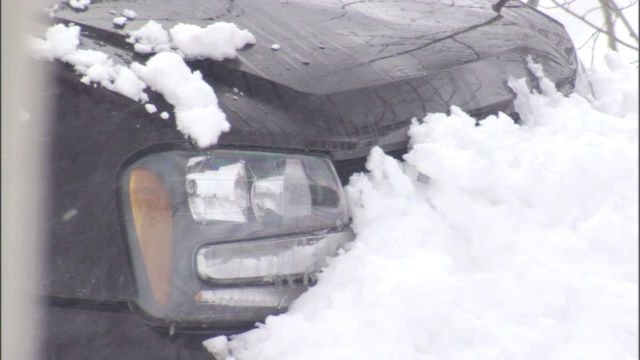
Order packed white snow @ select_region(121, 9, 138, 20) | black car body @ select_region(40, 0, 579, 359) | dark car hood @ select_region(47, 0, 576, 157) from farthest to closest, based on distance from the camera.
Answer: packed white snow @ select_region(121, 9, 138, 20), dark car hood @ select_region(47, 0, 576, 157), black car body @ select_region(40, 0, 579, 359)

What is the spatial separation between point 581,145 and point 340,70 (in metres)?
0.57

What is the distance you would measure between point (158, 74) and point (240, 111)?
178mm

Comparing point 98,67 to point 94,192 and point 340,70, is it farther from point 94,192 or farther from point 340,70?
point 340,70

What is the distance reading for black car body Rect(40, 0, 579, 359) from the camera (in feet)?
5.04

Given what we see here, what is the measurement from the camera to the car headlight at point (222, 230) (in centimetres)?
158

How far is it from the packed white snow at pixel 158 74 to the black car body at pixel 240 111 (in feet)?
0.08

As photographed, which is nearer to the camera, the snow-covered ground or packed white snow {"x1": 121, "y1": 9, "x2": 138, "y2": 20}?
the snow-covered ground

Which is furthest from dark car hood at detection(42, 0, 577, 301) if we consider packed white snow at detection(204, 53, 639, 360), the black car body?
packed white snow at detection(204, 53, 639, 360)

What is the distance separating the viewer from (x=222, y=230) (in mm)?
1621

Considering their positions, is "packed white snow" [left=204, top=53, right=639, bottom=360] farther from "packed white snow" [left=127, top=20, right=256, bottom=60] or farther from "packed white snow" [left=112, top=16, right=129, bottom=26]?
"packed white snow" [left=112, top=16, right=129, bottom=26]

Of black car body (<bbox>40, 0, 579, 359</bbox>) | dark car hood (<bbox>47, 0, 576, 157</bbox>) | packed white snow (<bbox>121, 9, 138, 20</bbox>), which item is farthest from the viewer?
packed white snow (<bbox>121, 9, 138, 20</bbox>)

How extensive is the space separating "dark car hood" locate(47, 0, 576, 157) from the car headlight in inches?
2.9

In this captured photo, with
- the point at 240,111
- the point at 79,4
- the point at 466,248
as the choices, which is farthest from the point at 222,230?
the point at 79,4

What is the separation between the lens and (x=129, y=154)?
61.9 inches
